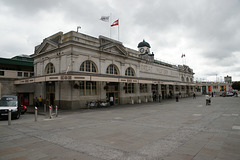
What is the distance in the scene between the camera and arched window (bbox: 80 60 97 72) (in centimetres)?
2119

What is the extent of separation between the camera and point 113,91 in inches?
1005

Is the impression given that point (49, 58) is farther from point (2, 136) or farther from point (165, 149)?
point (165, 149)

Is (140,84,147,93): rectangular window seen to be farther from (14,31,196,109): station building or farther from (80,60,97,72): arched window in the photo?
(80,60,97,72): arched window

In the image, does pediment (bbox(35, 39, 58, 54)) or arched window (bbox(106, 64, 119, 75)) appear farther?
arched window (bbox(106, 64, 119, 75))

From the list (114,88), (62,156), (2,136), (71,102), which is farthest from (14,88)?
(62,156)

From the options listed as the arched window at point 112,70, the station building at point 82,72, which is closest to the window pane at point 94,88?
the station building at point 82,72

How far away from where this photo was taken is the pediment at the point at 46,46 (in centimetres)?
2245

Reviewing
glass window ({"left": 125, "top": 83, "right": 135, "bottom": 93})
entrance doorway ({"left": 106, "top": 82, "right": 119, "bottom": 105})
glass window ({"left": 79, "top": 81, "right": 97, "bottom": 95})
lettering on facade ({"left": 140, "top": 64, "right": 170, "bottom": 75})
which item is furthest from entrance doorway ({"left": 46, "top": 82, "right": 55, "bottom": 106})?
lettering on facade ({"left": 140, "top": 64, "right": 170, "bottom": 75})

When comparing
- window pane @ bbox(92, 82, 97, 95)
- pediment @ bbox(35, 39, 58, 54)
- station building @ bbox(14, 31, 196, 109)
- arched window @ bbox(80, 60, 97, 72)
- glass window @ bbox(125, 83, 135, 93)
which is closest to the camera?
station building @ bbox(14, 31, 196, 109)

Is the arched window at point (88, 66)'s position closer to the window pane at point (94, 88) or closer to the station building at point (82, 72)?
the station building at point (82, 72)

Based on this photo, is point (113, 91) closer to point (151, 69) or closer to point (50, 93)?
point (50, 93)

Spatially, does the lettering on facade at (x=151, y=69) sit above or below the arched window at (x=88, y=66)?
above

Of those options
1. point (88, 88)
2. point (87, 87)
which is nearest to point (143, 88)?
point (88, 88)

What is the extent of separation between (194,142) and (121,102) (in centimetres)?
2038
